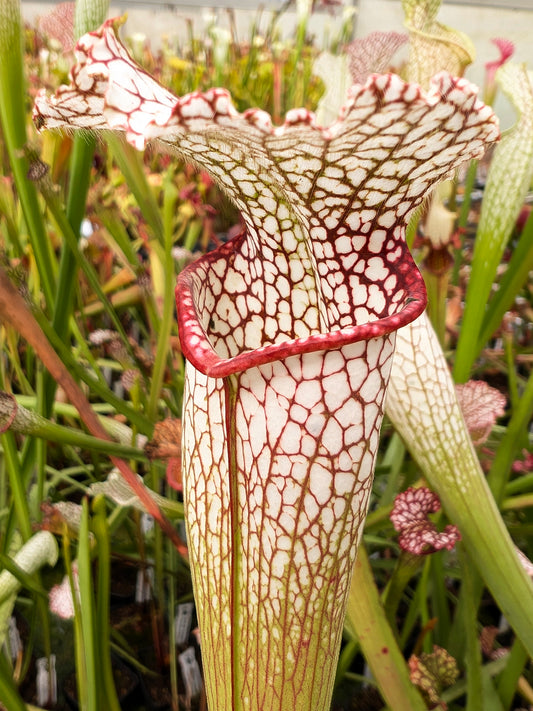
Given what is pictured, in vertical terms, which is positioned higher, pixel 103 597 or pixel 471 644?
pixel 103 597

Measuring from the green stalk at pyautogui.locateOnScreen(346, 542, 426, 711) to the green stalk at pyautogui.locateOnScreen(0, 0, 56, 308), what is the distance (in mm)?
463

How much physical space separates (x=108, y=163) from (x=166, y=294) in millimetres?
1606

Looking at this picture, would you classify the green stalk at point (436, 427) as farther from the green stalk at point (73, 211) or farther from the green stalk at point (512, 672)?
the green stalk at point (73, 211)

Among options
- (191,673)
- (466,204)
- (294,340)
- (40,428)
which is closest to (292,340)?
(294,340)

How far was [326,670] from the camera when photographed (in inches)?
18.5

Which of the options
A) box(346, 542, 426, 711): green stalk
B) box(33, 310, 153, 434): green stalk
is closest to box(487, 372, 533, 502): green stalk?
box(346, 542, 426, 711): green stalk

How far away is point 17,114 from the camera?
548mm

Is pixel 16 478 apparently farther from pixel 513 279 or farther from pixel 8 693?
pixel 513 279

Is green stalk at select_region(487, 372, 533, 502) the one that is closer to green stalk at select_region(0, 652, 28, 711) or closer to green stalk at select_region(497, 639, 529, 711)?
green stalk at select_region(497, 639, 529, 711)

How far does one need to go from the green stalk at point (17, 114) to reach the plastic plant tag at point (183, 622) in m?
0.58

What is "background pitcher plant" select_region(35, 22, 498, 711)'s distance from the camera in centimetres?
32

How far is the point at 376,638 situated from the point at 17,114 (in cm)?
59

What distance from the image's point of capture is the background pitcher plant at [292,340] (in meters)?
0.32

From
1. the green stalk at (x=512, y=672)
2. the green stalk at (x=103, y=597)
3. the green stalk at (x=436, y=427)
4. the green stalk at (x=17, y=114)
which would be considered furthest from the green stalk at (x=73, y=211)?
the green stalk at (x=512, y=672)
